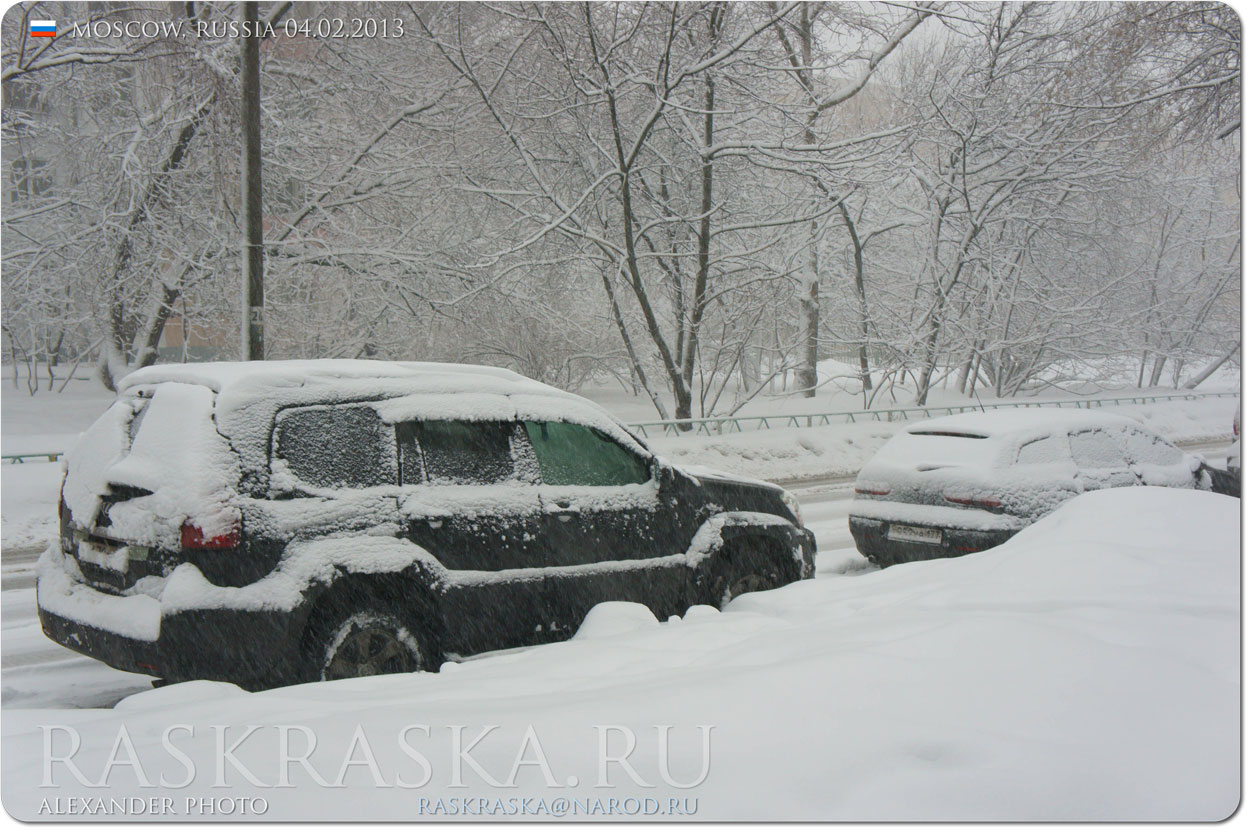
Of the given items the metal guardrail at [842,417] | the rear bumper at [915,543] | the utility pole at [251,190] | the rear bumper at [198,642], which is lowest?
the rear bumper at [915,543]

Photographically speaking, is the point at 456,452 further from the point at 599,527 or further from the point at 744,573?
the point at 744,573

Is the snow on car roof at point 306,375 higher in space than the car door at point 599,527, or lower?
higher

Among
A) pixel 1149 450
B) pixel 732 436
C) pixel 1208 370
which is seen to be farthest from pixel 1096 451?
pixel 1208 370

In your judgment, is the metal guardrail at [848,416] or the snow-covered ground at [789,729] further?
the metal guardrail at [848,416]

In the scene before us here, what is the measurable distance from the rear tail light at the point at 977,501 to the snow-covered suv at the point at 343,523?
283cm

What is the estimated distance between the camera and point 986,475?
7.07m

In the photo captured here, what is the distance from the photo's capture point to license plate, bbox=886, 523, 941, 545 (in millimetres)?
7246

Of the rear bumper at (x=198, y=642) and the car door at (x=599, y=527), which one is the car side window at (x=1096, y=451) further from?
the rear bumper at (x=198, y=642)

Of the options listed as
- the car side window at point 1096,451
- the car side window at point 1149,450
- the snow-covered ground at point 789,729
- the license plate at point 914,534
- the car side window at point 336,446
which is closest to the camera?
the snow-covered ground at point 789,729

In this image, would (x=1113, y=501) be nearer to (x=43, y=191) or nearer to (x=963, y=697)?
(x=963, y=697)

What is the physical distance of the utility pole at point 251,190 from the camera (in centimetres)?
1029

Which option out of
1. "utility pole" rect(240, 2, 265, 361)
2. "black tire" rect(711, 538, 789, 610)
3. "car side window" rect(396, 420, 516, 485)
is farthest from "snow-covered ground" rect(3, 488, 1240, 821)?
"utility pole" rect(240, 2, 265, 361)

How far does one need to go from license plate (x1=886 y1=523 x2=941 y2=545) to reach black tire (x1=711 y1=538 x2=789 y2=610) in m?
1.89

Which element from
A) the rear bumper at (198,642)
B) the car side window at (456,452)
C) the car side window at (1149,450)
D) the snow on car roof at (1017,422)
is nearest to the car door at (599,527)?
the car side window at (456,452)
